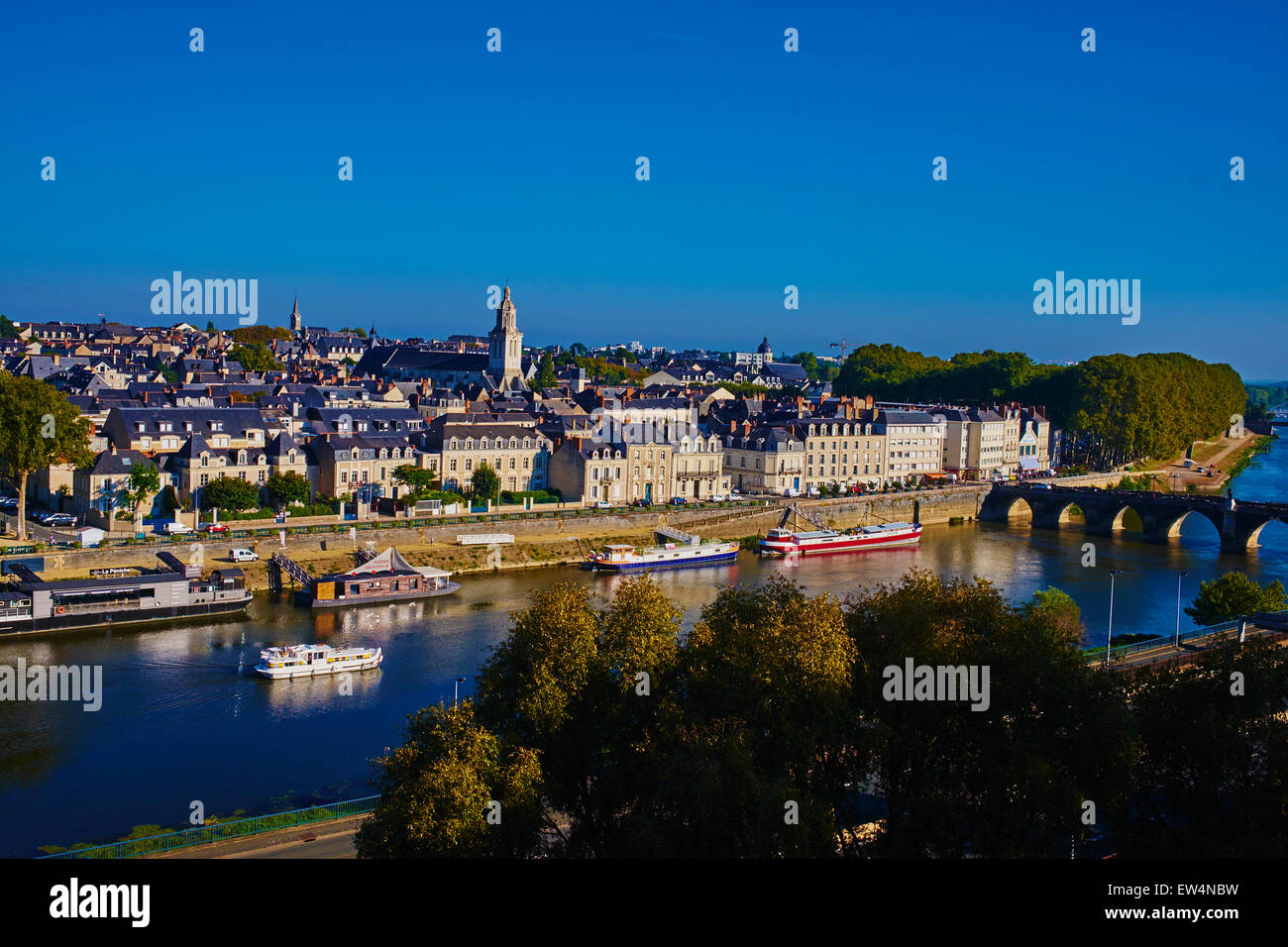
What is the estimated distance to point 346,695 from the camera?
1078 inches

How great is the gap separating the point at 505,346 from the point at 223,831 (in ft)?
242

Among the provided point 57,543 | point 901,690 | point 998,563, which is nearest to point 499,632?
point 57,543

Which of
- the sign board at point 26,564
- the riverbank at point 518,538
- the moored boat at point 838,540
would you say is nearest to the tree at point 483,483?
the riverbank at point 518,538

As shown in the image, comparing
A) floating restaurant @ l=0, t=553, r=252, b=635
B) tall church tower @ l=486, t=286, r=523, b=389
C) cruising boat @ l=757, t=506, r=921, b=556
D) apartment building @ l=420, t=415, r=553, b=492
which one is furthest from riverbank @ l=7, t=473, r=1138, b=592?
tall church tower @ l=486, t=286, r=523, b=389

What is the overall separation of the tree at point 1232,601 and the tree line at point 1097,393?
52523 mm

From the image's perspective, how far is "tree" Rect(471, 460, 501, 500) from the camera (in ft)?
165

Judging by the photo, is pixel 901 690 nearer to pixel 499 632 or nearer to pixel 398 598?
pixel 499 632

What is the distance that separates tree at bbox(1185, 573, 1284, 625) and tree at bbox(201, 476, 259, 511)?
31357mm

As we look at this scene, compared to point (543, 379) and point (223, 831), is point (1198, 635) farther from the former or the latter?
point (543, 379)

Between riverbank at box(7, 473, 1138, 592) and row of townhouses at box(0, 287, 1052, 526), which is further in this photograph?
row of townhouses at box(0, 287, 1052, 526)

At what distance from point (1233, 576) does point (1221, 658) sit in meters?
17.2

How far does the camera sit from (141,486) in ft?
140

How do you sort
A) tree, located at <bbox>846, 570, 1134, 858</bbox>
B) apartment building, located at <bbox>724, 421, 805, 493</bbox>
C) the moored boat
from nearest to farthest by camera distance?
tree, located at <bbox>846, 570, 1134, 858</bbox> < the moored boat < apartment building, located at <bbox>724, 421, 805, 493</bbox>

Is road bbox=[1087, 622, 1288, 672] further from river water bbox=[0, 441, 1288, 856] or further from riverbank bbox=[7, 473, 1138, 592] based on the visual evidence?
riverbank bbox=[7, 473, 1138, 592]
